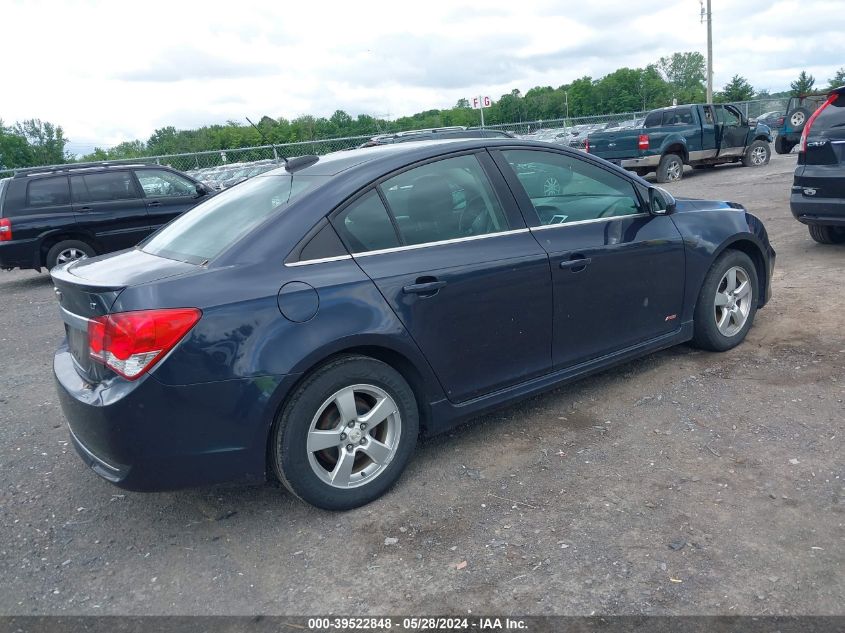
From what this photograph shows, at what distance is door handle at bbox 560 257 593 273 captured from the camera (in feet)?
13.3

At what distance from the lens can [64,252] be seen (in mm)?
10562

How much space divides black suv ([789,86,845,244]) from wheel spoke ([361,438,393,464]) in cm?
591

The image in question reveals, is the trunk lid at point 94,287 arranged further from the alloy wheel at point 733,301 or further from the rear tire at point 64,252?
the rear tire at point 64,252

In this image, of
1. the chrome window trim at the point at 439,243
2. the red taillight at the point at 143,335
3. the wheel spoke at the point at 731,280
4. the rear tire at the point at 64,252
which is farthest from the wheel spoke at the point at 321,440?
the rear tire at the point at 64,252

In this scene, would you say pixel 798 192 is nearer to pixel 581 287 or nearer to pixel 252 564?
pixel 581 287

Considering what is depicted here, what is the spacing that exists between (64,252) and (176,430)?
8.73 meters

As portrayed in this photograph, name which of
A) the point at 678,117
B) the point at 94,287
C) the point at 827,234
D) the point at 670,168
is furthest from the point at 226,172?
the point at 94,287

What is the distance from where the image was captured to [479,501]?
11.4 feet

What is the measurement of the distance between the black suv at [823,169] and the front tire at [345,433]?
18.9ft

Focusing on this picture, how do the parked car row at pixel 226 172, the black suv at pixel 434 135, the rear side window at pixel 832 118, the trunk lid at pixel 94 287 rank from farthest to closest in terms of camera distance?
1. the parked car row at pixel 226 172
2. the black suv at pixel 434 135
3. the rear side window at pixel 832 118
4. the trunk lid at pixel 94 287

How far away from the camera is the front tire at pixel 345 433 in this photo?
322cm

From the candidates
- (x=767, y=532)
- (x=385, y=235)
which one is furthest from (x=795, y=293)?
(x=385, y=235)

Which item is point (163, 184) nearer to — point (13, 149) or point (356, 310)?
point (356, 310)

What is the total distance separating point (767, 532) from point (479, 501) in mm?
1255
